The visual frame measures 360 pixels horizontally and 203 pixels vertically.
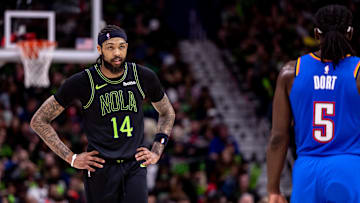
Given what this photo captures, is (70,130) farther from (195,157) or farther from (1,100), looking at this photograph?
(195,157)

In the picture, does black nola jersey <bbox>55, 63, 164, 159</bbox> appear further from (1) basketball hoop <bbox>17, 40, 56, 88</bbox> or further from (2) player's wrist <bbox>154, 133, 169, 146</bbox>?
(1) basketball hoop <bbox>17, 40, 56, 88</bbox>

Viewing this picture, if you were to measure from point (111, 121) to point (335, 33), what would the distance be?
210 centimetres

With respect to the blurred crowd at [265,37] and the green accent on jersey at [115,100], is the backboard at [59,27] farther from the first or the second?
the green accent on jersey at [115,100]

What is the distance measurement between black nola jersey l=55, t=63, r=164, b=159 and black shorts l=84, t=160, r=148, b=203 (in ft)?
0.30

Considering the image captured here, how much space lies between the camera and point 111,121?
5.28 metres

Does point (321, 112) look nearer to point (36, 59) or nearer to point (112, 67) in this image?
point (112, 67)

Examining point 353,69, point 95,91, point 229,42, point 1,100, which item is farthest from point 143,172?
point 229,42

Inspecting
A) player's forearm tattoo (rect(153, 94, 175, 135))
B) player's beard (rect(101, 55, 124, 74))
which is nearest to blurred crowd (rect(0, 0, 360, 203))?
player's forearm tattoo (rect(153, 94, 175, 135))

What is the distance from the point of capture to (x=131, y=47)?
59.9 ft

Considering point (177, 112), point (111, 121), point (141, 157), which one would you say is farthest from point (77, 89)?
point (177, 112)

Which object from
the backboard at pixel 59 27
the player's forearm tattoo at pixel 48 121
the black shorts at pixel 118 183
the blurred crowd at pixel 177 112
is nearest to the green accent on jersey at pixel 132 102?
the black shorts at pixel 118 183

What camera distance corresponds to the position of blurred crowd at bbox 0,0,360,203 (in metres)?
13.0

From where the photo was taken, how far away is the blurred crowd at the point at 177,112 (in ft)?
42.6

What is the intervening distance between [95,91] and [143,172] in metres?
0.78
